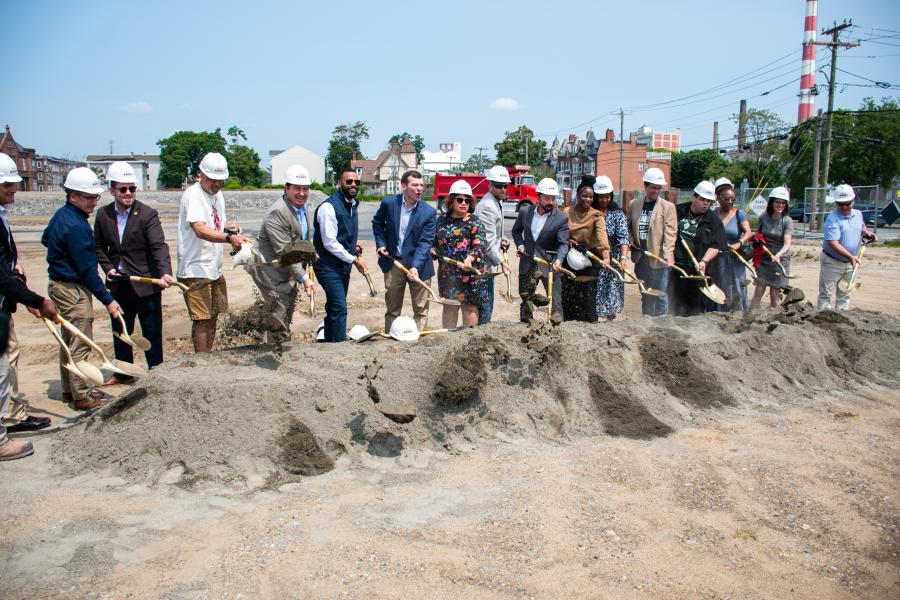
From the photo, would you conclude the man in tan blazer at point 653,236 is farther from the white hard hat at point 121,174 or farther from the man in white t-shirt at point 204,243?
the white hard hat at point 121,174

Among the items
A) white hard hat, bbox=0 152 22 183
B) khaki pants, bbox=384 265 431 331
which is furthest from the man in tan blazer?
white hard hat, bbox=0 152 22 183

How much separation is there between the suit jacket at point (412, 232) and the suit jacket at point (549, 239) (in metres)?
0.89

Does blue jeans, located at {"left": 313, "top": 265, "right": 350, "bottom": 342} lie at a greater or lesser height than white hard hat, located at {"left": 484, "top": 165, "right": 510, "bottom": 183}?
lesser

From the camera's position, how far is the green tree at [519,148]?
65.3 metres

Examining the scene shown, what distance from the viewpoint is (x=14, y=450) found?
3758mm

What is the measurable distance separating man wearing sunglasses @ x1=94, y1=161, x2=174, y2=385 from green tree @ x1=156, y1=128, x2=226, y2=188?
70876 millimetres

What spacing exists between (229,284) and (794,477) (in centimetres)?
898

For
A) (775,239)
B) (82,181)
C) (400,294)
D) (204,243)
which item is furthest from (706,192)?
(82,181)

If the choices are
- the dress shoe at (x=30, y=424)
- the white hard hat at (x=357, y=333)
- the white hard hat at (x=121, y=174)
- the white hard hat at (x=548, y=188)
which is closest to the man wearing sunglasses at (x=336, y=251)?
the white hard hat at (x=357, y=333)

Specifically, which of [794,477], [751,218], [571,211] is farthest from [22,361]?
[751,218]

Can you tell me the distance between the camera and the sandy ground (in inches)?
105

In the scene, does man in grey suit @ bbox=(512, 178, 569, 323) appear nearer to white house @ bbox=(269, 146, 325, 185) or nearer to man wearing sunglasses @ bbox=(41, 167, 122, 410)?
man wearing sunglasses @ bbox=(41, 167, 122, 410)

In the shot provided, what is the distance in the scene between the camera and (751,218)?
2359 cm

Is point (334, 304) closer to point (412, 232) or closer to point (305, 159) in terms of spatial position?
point (412, 232)
